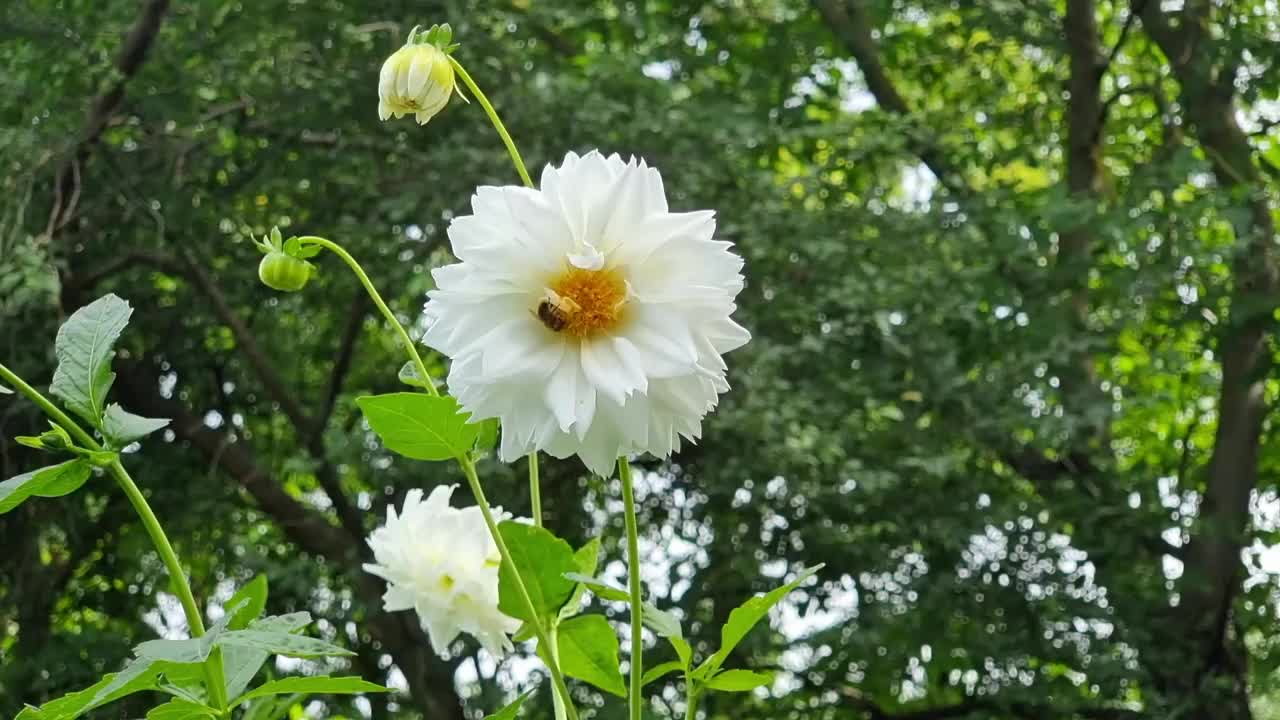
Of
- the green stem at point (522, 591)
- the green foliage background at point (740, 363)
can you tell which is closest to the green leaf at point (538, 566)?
the green stem at point (522, 591)

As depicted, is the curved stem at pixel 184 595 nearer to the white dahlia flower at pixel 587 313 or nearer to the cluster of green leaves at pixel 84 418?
the cluster of green leaves at pixel 84 418

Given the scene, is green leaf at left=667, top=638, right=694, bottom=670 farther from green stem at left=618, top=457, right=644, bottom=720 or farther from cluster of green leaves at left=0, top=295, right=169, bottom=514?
cluster of green leaves at left=0, top=295, right=169, bottom=514

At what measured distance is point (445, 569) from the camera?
791 mm

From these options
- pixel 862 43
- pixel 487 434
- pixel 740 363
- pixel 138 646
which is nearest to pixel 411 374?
pixel 487 434

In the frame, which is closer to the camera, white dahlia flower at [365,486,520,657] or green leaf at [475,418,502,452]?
green leaf at [475,418,502,452]

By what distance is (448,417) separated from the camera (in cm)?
62

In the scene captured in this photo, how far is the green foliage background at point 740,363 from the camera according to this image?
2486 millimetres

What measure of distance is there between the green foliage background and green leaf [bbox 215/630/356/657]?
1.81 m

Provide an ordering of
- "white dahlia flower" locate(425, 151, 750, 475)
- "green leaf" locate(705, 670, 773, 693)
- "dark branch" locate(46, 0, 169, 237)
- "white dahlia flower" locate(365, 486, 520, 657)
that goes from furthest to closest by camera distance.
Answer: "dark branch" locate(46, 0, 169, 237), "white dahlia flower" locate(365, 486, 520, 657), "green leaf" locate(705, 670, 773, 693), "white dahlia flower" locate(425, 151, 750, 475)

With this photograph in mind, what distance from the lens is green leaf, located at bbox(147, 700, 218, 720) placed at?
59 cm

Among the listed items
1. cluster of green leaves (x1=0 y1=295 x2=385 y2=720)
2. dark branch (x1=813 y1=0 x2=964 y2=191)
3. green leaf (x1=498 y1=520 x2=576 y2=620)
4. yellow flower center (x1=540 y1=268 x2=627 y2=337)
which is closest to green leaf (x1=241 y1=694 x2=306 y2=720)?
cluster of green leaves (x1=0 y1=295 x2=385 y2=720)

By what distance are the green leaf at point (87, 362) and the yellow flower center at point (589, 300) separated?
0.60ft

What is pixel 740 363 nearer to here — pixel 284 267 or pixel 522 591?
pixel 284 267

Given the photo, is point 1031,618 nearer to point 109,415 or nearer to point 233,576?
point 233,576
